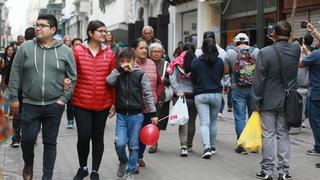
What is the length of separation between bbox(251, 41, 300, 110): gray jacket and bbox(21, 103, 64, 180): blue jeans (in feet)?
7.92

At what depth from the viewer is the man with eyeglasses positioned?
6.21 meters

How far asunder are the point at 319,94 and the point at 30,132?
4.35 meters

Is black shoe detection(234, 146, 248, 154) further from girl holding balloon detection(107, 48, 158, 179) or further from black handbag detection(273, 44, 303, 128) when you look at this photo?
girl holding balloon detection(107, 48, 158, 179)

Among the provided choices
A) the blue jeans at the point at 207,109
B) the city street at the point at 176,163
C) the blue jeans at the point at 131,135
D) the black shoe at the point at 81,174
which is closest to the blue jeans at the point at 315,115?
the city street at the point at 176,163

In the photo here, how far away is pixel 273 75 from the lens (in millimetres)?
6984

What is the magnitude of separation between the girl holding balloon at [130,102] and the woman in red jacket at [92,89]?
132 millimetres

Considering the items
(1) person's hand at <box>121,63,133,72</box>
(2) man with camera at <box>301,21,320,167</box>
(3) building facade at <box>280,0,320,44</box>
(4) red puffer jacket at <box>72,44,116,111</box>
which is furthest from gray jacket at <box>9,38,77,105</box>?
(3) building facade at <box>280,0,320,44</box>

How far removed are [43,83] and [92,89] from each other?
604 millimetres

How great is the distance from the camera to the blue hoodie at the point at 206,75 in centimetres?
846

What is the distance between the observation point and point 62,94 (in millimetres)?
6371

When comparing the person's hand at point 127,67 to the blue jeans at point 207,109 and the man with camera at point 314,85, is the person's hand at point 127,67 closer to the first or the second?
the blue jeans at point 207,109

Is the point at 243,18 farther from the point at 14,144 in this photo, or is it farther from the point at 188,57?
the point at 14,144

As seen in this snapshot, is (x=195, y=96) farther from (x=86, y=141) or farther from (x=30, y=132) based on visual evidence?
(x=30, y=132)

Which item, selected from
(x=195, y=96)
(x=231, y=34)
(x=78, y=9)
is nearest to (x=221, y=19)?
(x=231, y=34)
